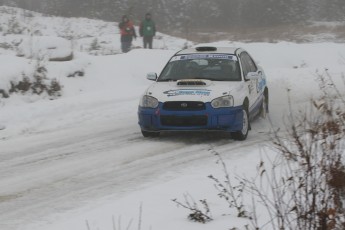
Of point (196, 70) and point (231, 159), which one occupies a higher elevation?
point (196, 70)

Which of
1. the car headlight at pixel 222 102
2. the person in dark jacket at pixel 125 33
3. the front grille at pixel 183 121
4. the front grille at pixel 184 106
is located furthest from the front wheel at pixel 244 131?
the person in dark jacket at pixel 125 33

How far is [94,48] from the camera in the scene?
82.0 feet

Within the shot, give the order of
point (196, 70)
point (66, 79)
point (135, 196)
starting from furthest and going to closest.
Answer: point (66, 79), point (196, 70), point (135, 196)

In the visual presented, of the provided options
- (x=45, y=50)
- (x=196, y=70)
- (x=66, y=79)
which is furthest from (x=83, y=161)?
(x=45, y=50)

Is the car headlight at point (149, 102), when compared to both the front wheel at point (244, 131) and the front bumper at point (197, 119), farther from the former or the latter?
the front wheel at point (244, 131)

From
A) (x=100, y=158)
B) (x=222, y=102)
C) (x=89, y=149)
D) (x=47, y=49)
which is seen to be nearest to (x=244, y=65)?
(x=222, y=102)

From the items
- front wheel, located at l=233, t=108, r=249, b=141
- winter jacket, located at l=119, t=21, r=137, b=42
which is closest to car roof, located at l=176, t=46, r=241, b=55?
front wheel, located at l=233, t=108, r=249, b=141

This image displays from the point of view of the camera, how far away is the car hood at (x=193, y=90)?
9148 mm

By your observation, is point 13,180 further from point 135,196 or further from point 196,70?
point 196,70

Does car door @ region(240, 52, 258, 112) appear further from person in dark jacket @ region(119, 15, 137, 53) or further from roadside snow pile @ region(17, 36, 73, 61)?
person in dark jacket @ region(119, 15, 137, 53)

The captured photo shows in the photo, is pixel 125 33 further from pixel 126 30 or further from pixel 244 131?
pixel 244 131

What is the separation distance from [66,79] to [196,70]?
598 cm

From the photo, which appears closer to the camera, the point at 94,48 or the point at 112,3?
the point at 94,48

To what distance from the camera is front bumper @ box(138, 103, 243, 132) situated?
9.07m
